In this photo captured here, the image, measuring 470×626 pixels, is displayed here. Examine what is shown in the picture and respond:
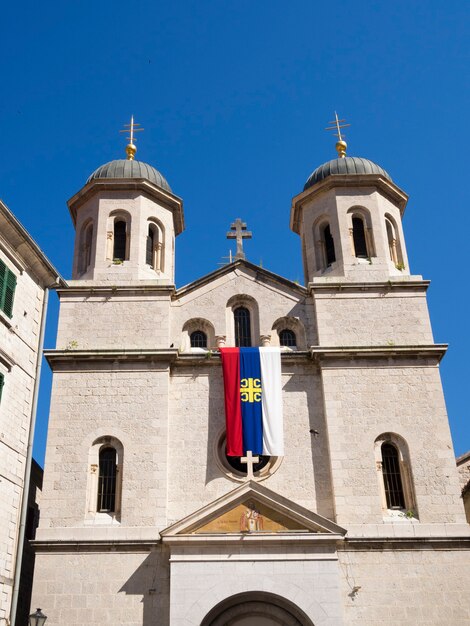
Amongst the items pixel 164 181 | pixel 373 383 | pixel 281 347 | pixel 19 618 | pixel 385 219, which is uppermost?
pixel 164 181

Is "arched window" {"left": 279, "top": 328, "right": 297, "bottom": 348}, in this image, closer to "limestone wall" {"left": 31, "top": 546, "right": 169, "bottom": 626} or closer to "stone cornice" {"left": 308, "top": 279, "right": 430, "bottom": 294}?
"stone cornice" {"left": 308, "top": 279, "right": 430, "bottom": 294}

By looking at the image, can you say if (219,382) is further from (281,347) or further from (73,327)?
(73,327)

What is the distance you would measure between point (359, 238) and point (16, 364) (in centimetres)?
1264

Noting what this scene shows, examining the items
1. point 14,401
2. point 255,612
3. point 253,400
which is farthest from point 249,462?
point 14,401

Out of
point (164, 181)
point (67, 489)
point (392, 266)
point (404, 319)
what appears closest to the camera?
point (67, 489)

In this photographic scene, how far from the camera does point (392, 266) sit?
25.0 meters

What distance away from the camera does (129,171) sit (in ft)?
85.4

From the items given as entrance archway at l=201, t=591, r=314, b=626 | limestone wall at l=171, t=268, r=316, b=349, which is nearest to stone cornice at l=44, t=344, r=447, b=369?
Answer: limestone wall at l=171, t=268, r=316, b=349

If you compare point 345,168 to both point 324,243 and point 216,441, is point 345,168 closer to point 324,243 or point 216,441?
point 324,243

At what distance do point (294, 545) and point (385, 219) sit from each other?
39.7ft

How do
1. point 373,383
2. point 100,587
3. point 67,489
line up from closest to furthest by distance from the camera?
1. point 100,587
2. point 67,489
3. point 373,383

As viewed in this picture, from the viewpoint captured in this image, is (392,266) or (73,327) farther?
(392,266)

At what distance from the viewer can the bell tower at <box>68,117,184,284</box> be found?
967 inches

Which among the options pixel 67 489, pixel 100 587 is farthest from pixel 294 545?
pixel 67 489
